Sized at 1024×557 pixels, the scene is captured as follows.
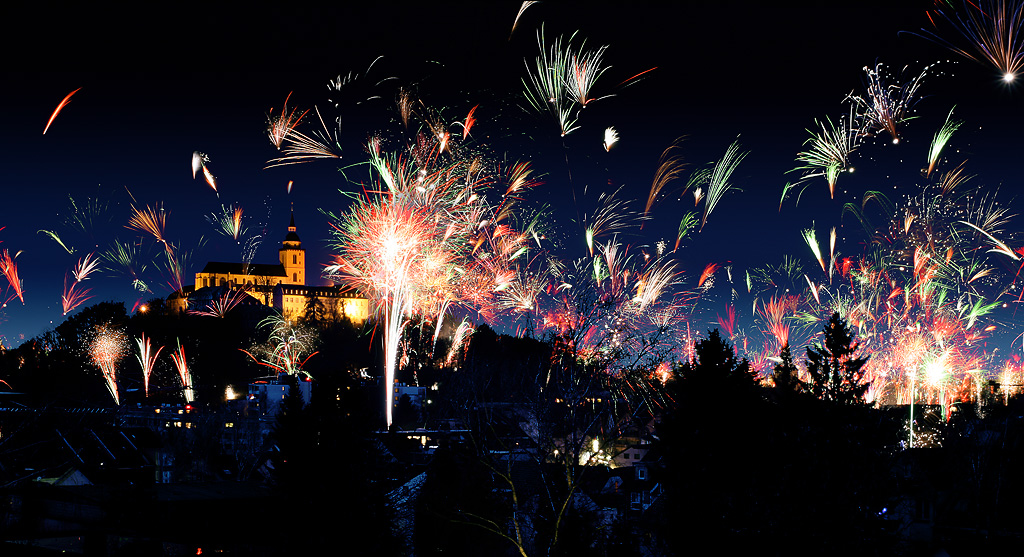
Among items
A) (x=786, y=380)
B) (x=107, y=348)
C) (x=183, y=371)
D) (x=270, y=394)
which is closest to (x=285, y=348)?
(x=183, y=371)

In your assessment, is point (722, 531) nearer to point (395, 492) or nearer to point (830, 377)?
point (395, 492)

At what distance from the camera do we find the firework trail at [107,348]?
9875cm

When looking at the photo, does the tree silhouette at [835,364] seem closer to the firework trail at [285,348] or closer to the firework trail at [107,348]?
the firework trail at [285,348]

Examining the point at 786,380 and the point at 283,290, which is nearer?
the point at 786,380

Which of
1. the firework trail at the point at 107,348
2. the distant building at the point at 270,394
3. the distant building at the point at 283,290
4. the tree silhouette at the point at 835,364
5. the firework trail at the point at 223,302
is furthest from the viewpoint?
the distant building at the point at 283,290

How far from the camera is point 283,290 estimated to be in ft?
473

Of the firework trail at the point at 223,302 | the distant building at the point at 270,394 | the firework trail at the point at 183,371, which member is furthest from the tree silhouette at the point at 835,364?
the firework trail at the point at 223,302

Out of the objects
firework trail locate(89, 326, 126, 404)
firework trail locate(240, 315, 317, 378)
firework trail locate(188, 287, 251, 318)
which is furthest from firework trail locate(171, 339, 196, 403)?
firework trail locate(188, 287, 251, 318)

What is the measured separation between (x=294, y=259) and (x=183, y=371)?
70.1m

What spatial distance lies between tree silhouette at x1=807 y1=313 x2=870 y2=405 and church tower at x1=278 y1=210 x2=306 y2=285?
453 feet

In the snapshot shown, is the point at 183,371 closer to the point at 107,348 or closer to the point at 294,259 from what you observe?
the point at 107,348

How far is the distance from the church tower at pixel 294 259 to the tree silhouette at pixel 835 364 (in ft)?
453

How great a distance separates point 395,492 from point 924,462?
811 inches

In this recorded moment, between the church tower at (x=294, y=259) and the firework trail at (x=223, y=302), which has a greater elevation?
the church tower at (x=294, y=259)
